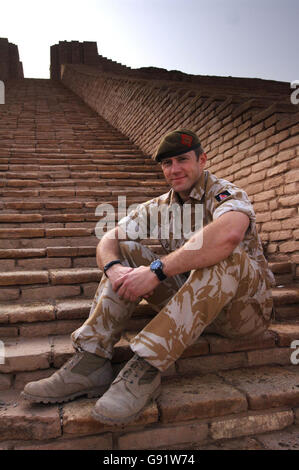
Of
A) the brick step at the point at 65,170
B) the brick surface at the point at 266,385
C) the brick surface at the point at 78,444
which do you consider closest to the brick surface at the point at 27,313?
the brick surface at the point at 78,444

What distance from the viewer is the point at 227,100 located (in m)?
3.67

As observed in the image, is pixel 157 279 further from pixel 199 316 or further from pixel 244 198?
pixel 244 198

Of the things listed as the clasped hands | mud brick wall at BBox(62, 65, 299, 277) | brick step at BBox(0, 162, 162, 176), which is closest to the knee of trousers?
the clasped hands

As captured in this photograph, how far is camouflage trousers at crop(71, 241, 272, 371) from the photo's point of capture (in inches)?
53.9

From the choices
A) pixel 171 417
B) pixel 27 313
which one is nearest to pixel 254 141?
pixel 27 313

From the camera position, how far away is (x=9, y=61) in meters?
19.4

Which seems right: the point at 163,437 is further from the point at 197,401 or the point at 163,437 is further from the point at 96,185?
the point at 96,185

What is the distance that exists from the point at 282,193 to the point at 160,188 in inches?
72.2

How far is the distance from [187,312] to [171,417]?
1.41ft

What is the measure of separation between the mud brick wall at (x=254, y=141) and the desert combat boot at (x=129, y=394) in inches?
65.3

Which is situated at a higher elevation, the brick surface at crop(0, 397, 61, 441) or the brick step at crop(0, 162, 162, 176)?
the brick step at crop(0, 162, 162, 176)

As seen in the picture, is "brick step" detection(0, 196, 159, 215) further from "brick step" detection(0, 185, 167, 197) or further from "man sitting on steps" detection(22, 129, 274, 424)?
"man sitting on steps" detection(22, 129, 274, 424)

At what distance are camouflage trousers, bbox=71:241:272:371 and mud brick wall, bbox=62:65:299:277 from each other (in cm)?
116

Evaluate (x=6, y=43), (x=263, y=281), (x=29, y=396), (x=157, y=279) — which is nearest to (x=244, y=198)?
(x=263, y=281)
